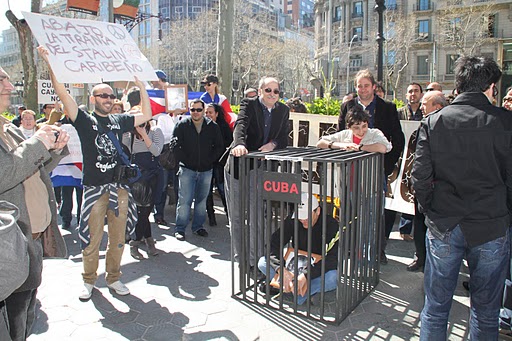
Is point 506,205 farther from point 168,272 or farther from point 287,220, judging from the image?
point 168,272

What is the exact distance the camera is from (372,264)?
4602 mm

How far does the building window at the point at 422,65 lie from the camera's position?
5497 centimetres

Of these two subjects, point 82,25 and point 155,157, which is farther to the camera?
point 155,157

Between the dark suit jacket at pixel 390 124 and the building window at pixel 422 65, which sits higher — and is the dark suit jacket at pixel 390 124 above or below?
below

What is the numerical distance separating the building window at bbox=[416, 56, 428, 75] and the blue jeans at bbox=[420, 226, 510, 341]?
5634 cm

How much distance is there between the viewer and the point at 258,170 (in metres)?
4.04

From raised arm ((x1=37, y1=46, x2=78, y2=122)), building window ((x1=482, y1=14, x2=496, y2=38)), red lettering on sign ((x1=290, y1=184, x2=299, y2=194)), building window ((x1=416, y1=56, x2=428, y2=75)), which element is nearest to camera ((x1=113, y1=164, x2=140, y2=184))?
raised arm ((x1=37, y1=46, x2=78, y2=122))

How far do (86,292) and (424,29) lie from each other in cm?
5773

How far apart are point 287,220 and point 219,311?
1.01 meters

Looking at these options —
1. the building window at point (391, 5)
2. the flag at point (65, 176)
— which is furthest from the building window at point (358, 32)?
the flag at point (65, 176)

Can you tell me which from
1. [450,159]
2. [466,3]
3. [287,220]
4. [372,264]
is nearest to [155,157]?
[287,220]

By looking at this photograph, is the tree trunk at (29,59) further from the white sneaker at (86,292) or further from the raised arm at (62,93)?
the white sneaker at (86,292)

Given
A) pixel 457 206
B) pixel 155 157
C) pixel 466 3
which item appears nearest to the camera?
pixel 457 206

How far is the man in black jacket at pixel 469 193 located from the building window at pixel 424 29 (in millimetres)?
55733
